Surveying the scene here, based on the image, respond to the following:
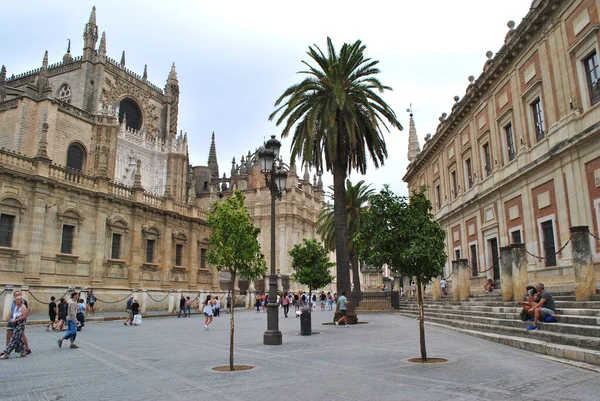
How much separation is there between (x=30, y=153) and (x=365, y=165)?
101 feet

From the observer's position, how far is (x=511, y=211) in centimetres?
1916

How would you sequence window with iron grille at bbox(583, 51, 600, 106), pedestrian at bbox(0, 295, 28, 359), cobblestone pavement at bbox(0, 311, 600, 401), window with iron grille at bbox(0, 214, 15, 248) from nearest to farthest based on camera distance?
cobblestone pavement at bbox(0, 311, 600, 401) → pedestrian at bbox(0, 295, 28, 359) → window with iron grille at bbox(583, 51, 600, 106) → window with iron grille at bbox(0, 214, 15, 248)

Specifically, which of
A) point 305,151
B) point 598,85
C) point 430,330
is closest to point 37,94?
point 305,151

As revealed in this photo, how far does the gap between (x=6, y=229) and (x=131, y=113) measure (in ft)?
116

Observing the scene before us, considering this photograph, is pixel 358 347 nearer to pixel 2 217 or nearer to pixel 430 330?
pixel 430 330

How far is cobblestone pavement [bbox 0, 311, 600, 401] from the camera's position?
5980 millimetres

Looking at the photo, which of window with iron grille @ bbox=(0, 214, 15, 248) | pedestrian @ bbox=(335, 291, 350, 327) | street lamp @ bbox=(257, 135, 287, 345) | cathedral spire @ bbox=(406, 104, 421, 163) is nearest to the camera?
street lamp @ bbox=(257, 135, 287, 345)

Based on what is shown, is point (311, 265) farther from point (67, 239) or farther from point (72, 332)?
point (72, 332)

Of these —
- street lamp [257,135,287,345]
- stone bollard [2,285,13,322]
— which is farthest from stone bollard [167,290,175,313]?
street lamp [257,135,287,345]

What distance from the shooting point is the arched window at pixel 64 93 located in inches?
1924

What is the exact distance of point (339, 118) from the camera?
786 inches

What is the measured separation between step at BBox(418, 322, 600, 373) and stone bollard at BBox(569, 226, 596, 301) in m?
2.11

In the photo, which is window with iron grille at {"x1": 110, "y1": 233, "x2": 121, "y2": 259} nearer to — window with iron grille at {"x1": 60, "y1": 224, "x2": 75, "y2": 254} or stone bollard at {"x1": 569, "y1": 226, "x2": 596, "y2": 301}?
window with iron grille at {"x1": 60, "y1": 224, "x2": 75, "y2": 254}

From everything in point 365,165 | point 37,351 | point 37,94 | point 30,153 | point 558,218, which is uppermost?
point 37,94
